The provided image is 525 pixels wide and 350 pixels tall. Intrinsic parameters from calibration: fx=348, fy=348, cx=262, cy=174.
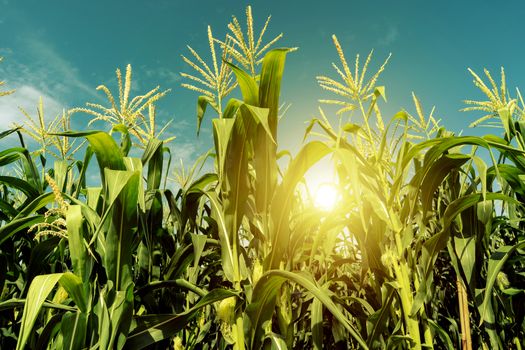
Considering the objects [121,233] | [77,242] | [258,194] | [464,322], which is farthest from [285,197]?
[464,322]

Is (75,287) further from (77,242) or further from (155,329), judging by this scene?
(155,329)

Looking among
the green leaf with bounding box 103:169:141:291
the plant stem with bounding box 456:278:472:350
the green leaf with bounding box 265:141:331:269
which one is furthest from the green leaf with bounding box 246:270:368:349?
the plant stem with bounding box 456:278:472:350

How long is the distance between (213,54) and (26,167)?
117cm

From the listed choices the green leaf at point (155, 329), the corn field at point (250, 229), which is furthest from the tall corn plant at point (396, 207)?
the green leaf at point (155, 329)

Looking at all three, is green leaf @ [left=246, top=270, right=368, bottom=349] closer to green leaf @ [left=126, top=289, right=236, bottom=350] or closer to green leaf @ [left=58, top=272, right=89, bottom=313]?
green leaf @ [left=126, top=289, right=236, bottom=350]

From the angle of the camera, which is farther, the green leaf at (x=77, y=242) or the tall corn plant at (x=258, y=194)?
the tall corn plant at (x=258, y=194)

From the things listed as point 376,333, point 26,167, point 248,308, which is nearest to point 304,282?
point 248,308

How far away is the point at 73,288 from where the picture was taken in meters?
1.16

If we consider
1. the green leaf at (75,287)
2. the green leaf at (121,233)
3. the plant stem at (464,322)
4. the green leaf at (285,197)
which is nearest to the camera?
the green leaf at (75,287)

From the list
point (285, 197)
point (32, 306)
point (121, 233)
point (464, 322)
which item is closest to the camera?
point (32, 306)

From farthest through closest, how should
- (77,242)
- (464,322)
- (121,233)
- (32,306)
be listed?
(464,322)
(121,233)
(77,242)
(32,306)

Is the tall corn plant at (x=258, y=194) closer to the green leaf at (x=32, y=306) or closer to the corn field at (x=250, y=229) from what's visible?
the corn field at (x=250, y=229)

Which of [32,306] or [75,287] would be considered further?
[75,287]

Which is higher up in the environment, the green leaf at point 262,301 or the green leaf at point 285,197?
the green leaf at point 285,197
